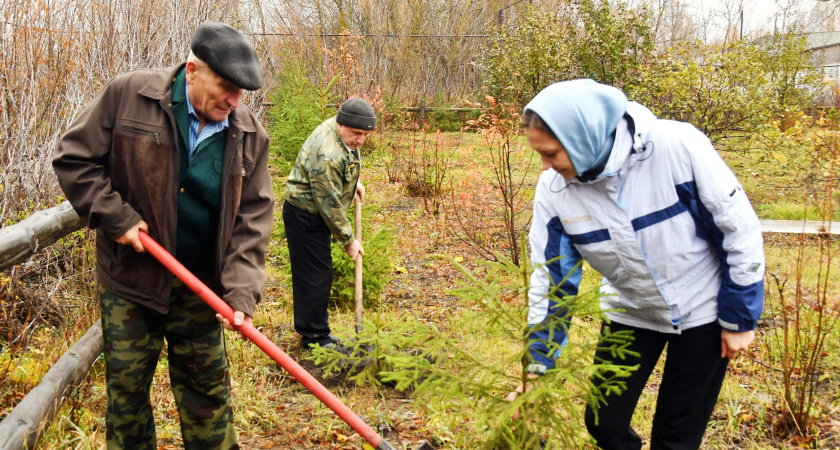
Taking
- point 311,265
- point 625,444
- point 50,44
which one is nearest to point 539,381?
point 625,444

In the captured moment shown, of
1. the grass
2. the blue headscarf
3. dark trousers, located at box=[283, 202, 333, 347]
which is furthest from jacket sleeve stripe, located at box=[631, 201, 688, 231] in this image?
dark trousers, located at box=[283, 202, 333, 347]

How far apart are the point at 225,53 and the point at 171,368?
1.36m

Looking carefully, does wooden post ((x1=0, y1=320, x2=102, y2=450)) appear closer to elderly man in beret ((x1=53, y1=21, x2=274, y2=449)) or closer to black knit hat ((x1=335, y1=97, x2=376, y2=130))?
elderly man in beret ((x1=53, y1=21, x2=274, y2=449))

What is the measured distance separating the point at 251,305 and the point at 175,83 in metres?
0.94

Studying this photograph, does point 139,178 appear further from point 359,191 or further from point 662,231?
point 359,191

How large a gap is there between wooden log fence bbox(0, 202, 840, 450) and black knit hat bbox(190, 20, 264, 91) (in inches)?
43.1

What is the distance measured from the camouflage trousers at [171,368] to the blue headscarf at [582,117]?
1612mm

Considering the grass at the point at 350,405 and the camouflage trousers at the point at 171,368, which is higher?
the camouflage trousers at the point at 171,368

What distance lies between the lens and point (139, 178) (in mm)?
2400

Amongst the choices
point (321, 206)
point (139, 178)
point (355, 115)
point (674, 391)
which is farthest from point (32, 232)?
point (674, 391)

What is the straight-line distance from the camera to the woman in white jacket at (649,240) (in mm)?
2020

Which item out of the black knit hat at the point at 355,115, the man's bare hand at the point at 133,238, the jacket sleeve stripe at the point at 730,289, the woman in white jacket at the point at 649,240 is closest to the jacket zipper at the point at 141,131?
the man's bare hand at the point at 133,238

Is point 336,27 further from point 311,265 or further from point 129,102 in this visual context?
point 129,102

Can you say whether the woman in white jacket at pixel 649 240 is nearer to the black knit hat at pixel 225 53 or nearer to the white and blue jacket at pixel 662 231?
the white and blue jacket at pixel 662 231
